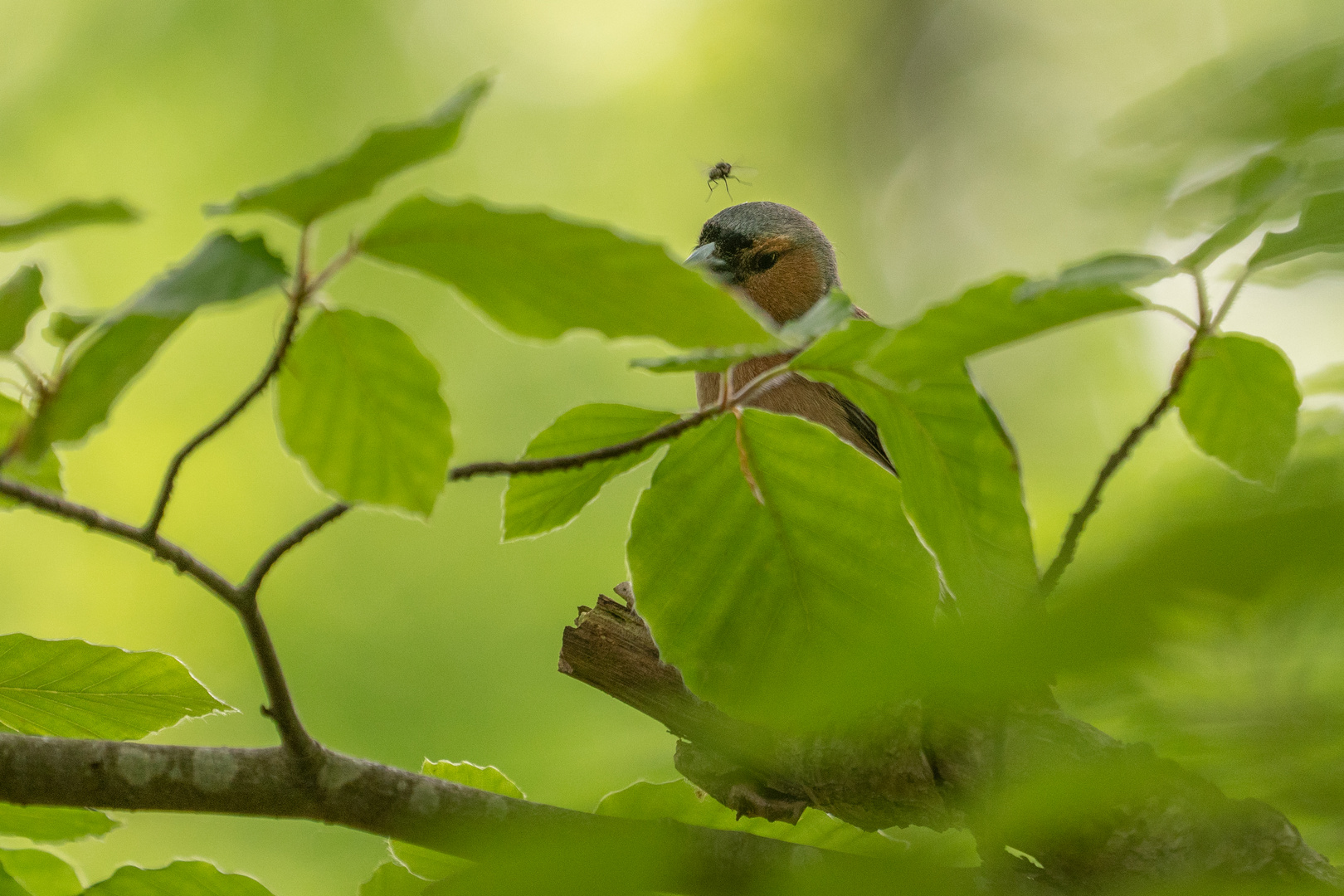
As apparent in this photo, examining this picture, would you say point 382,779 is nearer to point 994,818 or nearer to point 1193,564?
point 994,818

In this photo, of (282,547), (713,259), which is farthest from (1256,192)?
(713,259)

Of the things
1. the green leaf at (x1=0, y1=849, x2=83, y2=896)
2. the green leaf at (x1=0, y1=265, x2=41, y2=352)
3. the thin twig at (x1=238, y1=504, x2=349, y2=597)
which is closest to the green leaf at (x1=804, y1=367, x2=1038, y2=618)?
the thin twig at (x1=238, y1=504, x2=349, y2=597)

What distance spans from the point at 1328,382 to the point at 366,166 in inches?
24.9

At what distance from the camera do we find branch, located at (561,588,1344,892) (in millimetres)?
497

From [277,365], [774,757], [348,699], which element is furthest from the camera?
[348,699]

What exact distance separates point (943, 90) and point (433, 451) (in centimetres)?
829

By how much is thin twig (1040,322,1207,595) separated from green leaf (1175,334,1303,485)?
1.6 inches

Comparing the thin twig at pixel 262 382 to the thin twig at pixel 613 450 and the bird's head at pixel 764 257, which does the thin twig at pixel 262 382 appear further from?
the bird's head at pixel 764 257

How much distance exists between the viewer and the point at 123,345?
72 cm

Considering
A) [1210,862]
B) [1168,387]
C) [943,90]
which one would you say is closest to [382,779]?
[1210,862]

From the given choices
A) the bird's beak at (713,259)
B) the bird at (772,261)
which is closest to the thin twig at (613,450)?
the bird at (772,261)

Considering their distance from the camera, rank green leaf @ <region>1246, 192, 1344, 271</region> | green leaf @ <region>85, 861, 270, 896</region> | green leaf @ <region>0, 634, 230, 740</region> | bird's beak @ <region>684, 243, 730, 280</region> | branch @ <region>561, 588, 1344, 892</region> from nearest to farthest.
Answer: branch @ <region>561, 588, 1344, 892</region> → green leaf @ <region>1246, 192, 1344, 271</region> → green leaf @ <region>85, 861, 270, 896</region> → green leaf @ <region>0, 634, 230, 740</region> → bird's beak @ <region>684, 243, 730, 280</region>

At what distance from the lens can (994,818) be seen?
20.1 inches

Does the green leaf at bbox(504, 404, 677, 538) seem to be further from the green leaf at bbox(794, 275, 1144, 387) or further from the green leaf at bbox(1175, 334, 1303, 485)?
the green leaf at bbox(1175, 334, 1303, 485)
